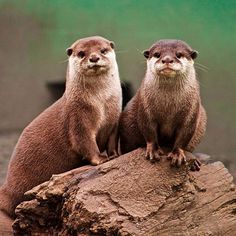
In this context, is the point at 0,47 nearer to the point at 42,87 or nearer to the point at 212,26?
the point at 42,87

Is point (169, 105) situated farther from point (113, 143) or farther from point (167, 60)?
point (113, 143)

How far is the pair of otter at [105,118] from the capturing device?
5199mm

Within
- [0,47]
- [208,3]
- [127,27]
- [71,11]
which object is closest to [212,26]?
[208,3]

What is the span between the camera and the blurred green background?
25.7 feet

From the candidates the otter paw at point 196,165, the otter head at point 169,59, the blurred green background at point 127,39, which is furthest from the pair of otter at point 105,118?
the blurred green background at point 127,39

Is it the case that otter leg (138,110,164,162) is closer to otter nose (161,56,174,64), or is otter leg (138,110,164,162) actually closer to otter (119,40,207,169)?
otter (119,40,207,169)

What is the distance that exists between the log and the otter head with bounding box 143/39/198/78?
22.4 inches

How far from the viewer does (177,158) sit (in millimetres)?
5195

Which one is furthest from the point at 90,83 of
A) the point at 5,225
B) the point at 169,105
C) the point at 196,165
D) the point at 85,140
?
the point at 5,225

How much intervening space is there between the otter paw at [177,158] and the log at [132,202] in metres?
0.04

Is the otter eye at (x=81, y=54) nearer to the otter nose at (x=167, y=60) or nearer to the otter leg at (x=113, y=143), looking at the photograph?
the otter leg at (x=113, y=143)

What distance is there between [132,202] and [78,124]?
2.60 ft

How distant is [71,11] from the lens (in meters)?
8.19

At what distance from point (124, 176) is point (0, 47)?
380 centimetres
